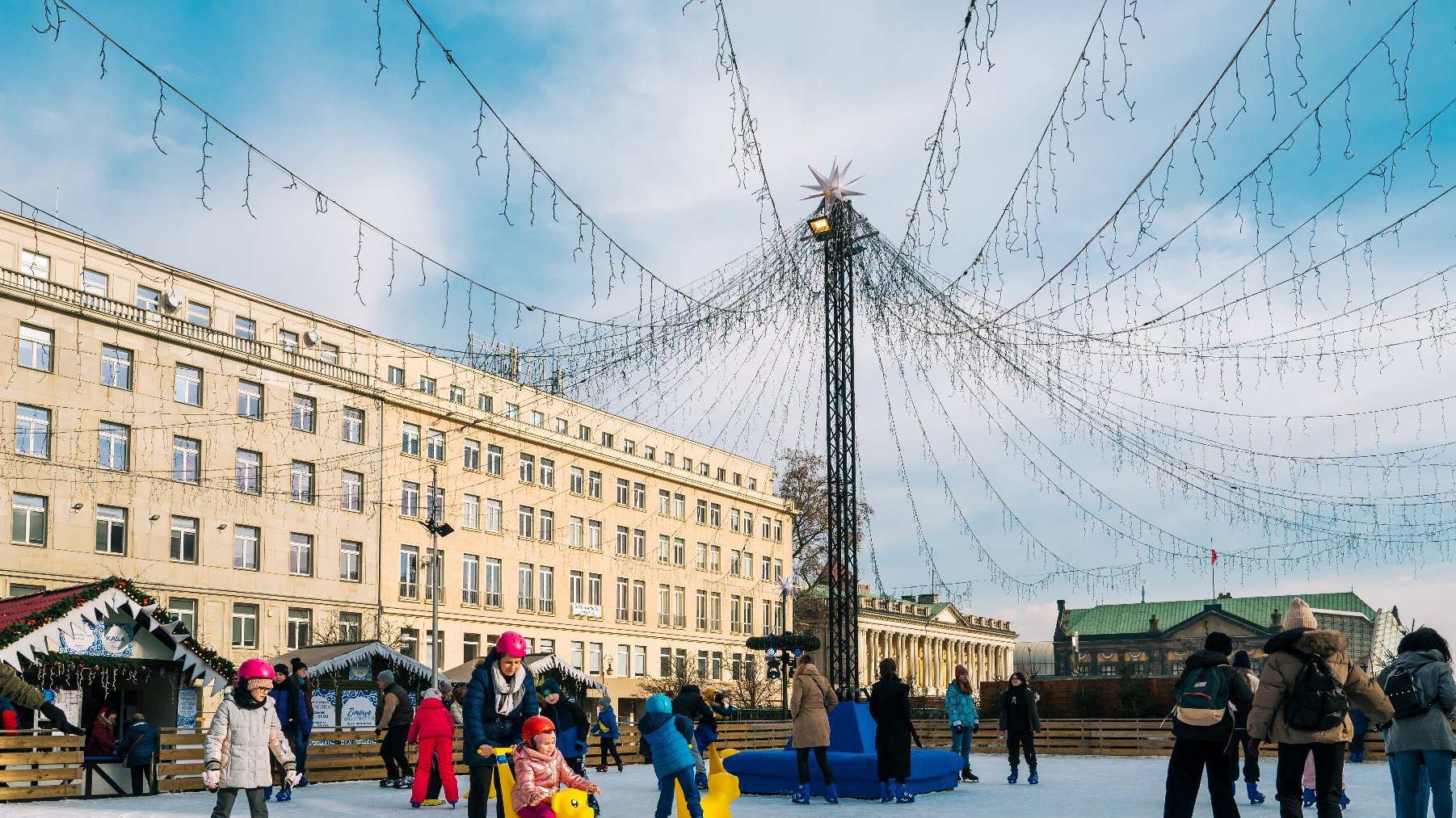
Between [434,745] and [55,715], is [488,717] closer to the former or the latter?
[55,715]

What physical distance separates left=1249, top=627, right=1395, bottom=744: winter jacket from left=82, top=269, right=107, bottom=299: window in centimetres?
4012

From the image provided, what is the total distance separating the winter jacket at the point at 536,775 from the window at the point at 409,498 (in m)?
46.6

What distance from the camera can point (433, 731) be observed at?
15695mm

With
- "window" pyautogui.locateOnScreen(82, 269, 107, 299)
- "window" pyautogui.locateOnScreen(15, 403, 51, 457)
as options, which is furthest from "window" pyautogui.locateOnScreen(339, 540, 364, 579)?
"window" pyautogui.locateOnScreen(82, 269, 107, 299)

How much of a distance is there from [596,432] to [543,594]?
9096 mm

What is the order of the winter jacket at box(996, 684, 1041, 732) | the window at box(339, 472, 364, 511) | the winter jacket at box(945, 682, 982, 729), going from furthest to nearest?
1. the window at box(339, 472, 364, 511)
2. the winter jacket at box(945, 682, 982, 729)
3. the winter jacket at box(996, 684, 1041, 732)

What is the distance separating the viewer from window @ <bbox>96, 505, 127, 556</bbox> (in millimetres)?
41219

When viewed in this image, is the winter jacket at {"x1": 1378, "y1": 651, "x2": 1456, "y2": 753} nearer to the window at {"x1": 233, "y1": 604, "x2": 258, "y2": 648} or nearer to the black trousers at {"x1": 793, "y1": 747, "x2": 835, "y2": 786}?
the black trousers at {"x1": 793, "y1": 747, "x2": 835, "y2": 786}

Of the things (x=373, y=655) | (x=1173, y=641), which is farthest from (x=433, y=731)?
(x=1173, y=641)

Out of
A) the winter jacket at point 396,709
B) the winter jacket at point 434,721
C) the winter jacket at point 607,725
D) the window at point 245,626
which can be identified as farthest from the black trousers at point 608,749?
the window at point 245,626

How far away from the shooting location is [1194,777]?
30.8 feet

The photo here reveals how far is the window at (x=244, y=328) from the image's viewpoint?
46.8 m

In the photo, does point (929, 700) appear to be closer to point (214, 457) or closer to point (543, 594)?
point (543, 594)

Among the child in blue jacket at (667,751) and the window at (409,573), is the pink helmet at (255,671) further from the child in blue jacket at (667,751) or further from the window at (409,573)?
the window at (409,573)
